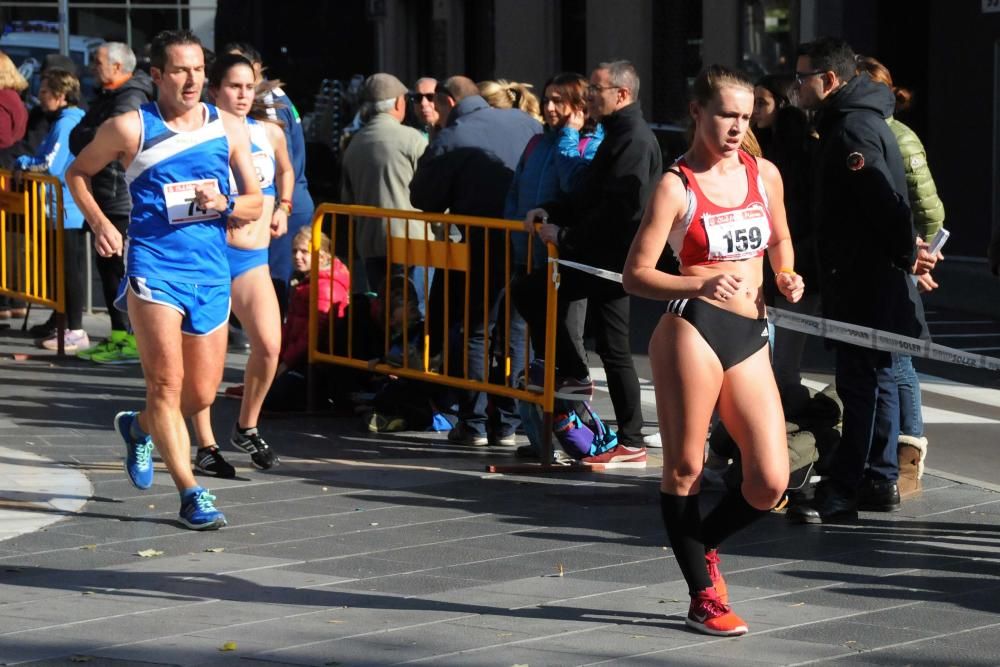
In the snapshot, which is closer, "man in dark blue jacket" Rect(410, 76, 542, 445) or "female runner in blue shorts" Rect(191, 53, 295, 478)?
"female runner in blue shorts" Rect(191, 53, 295, 478)

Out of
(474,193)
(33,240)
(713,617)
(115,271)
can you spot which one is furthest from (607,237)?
(33,240)

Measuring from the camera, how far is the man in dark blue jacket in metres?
9.40

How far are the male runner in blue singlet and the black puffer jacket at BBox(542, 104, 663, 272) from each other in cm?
179

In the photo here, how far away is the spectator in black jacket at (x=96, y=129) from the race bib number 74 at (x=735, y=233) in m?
6.68

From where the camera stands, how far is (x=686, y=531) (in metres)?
5.65

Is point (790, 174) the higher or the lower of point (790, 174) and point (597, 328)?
the higher

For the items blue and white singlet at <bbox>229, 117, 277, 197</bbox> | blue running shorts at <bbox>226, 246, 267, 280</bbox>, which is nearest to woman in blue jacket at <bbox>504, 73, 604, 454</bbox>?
blue and white singlet at <bbox>229, 117, 277, 197</bbox>

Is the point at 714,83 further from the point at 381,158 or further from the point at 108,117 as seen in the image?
the point at 108,117

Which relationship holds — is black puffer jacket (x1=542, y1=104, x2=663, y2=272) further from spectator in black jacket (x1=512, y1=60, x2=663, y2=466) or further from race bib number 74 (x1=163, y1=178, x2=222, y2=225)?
race bib number 74 (x1=163, y1=178, x2=222, y2=225)

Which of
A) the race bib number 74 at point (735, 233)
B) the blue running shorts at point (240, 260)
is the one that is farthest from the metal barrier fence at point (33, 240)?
the race bib number 74 at point (735, 233)

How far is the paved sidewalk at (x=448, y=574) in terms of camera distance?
17.7 feet

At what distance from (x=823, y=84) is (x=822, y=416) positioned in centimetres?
148

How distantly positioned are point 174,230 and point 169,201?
0.40ft

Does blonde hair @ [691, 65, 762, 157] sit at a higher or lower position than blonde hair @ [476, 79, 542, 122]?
higher
